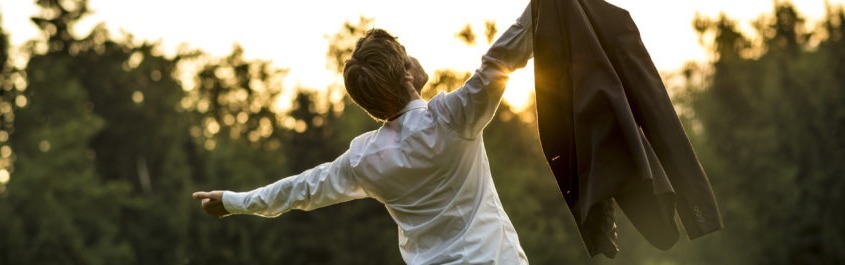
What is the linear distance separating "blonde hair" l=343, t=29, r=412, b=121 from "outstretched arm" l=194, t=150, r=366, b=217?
1.02ft

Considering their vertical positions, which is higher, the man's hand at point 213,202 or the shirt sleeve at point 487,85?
the shirt sleeve at point 487,85

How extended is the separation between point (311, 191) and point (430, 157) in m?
0.65

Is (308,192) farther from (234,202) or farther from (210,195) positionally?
(210,195)

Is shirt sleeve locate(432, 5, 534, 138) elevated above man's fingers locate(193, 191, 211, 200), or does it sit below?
above

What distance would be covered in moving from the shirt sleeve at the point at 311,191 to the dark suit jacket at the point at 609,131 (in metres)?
0.78

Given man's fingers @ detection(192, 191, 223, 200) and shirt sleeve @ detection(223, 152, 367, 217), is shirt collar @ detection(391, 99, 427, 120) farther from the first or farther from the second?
man's fingers @ detection(192, 191, 223, 200)

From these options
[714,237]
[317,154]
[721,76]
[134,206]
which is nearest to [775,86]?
[721,76]

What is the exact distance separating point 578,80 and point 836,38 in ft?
142

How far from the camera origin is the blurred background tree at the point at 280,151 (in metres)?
35.2

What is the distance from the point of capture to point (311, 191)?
16.5 ft

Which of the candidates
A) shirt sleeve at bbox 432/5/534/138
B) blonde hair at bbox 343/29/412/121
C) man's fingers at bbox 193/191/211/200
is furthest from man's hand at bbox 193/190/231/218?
shirt sleeve at bbox 432/5/534/138

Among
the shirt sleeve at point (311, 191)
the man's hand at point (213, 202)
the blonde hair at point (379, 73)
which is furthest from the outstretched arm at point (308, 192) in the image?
the blonde hair at point (379, 73)

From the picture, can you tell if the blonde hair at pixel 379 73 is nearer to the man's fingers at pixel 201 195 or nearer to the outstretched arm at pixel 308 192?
the outstretched arm at pixel 308 192

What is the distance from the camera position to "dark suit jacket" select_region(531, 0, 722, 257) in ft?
14.5
